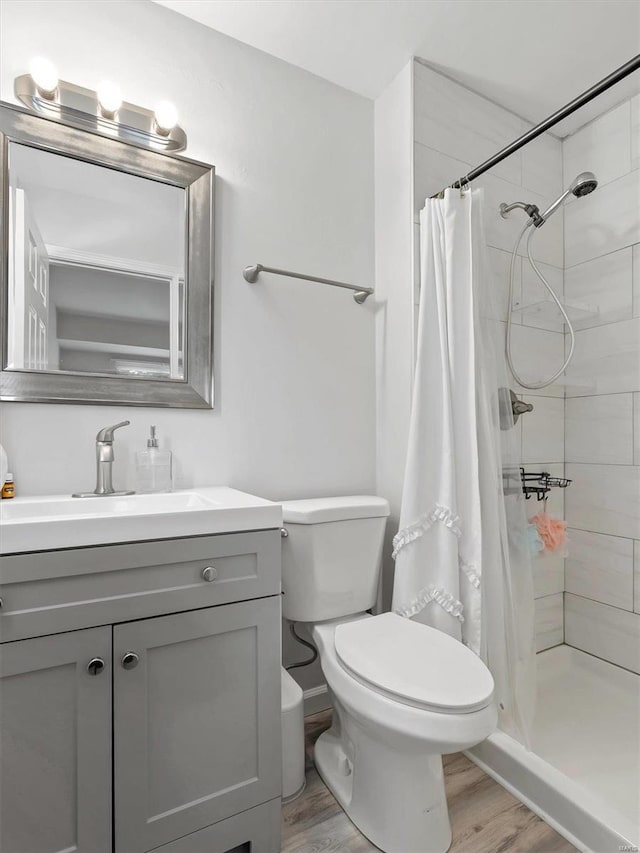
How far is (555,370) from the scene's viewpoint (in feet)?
7.40

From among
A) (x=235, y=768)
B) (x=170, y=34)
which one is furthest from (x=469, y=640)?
(x=170, y=34)

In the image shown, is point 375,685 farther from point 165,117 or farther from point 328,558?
point 165,117

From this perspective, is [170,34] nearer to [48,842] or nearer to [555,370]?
[555,370]

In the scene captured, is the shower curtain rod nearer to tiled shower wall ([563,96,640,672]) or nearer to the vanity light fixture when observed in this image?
tiled shower wall ([563,96,640,672])

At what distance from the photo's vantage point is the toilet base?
48.2 inches

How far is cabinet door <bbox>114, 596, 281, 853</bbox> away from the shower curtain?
24.4 inches

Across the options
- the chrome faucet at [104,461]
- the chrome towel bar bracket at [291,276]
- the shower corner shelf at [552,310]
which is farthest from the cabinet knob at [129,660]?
the shower corner shelf at [552,310]

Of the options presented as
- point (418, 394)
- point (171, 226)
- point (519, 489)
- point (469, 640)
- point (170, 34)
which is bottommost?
point (469, 640)

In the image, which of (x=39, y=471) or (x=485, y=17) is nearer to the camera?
(x=39, y=471)

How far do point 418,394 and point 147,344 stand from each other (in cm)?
92

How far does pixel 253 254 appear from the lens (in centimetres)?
176

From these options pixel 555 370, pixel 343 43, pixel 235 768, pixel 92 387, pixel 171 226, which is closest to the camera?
pixel 235 768

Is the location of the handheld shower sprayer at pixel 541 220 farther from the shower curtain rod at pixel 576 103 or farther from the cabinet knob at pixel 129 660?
the cabinet knob at pixel 129 660

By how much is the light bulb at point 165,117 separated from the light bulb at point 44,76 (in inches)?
11.3
